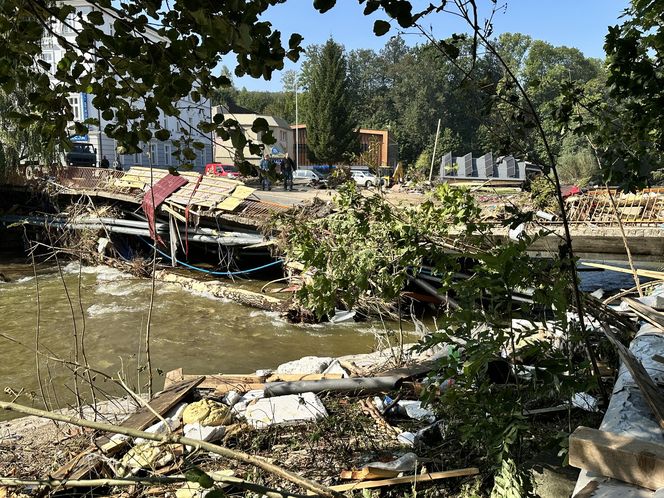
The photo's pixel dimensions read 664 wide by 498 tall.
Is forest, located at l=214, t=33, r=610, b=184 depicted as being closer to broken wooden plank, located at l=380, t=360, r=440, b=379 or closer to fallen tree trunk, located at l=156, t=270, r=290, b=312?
broken wooden plank, located at l=380, t=360, r=440, b=379

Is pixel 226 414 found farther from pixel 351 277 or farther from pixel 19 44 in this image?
pixel 19 44

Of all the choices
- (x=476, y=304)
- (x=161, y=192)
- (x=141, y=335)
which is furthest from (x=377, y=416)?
(x=161, y=192)

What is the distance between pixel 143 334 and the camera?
10.5 m

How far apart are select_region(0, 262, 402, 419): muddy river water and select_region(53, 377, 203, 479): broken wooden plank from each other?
221 cm

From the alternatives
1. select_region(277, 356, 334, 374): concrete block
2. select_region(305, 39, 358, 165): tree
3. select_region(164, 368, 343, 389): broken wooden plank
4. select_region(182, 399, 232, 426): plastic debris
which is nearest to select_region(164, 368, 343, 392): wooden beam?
select_region(164, 368, 343, 389): broken wooden plank

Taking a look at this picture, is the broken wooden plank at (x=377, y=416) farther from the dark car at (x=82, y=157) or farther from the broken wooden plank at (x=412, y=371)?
the dark car at (x=82, y=157)

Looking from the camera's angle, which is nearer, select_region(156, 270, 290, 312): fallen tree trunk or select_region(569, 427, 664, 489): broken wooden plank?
select_region(569, 427, 664, 489): broken wooden plank

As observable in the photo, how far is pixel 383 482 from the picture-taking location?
11.0ft

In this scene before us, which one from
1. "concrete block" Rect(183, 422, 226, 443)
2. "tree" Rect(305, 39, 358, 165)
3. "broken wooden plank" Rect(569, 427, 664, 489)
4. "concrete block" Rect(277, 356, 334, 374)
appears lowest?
"concrete block" Rect(277, 356, 334, 374)

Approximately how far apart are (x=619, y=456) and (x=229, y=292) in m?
11.3

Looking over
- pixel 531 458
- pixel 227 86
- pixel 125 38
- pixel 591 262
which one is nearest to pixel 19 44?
pixel 125 38

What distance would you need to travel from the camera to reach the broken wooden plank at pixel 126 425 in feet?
12.5

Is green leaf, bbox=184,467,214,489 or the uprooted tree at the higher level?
the uprooted tree

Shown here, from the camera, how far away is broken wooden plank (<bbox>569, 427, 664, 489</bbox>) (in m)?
2.17
